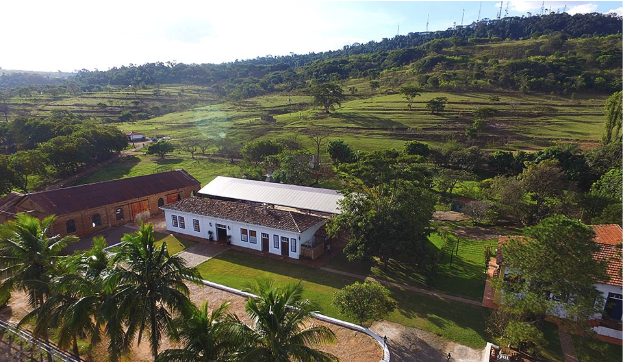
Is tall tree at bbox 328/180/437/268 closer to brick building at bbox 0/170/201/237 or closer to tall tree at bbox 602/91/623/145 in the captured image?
brick building at bbox 0/170/201/237

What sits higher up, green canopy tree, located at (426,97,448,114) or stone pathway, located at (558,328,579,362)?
green canopy tree, located at (426,97,448,114)

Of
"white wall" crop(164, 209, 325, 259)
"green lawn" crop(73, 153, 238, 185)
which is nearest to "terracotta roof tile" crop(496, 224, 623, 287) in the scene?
"white wall" crop(164, 209, 325, 259)

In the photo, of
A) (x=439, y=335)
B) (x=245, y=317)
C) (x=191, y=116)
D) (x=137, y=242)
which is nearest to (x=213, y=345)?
(x=137, y=242)

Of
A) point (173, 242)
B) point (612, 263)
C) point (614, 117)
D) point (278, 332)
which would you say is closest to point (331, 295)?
point (278, 332)

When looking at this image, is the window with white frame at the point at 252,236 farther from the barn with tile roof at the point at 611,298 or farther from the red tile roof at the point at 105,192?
the barn with tile roof at the point at 611,298

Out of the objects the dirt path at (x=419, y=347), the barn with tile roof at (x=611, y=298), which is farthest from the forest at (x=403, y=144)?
the barn with tile roof at (x=611, y=298)

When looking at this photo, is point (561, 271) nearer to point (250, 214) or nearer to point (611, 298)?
point (611, 298)
